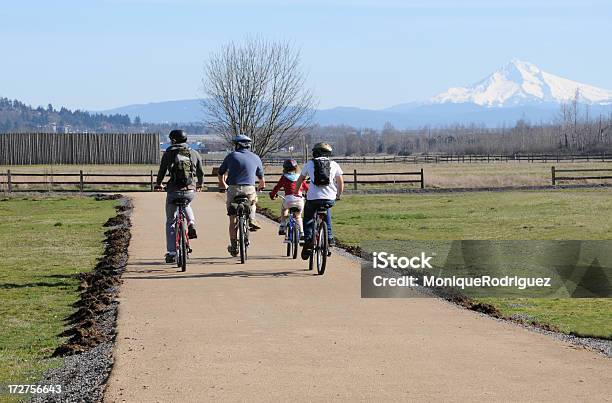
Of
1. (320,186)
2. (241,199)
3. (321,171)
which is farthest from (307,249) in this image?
(241,199)

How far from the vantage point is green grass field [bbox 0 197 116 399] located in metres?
10.3

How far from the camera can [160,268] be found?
16.1 metres

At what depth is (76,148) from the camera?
9475 centimetres

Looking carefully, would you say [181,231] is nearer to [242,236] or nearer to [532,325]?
[242,236]

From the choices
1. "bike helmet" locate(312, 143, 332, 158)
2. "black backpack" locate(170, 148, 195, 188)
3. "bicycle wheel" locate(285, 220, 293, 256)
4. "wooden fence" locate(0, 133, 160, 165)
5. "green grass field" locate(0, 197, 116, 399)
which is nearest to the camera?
"green grass field" locate(0, 197, 116, 399)

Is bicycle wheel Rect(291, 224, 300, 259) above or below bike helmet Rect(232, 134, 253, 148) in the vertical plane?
below

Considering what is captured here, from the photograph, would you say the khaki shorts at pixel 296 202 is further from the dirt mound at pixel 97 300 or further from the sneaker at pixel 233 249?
the dirt mound at pixel 97 300

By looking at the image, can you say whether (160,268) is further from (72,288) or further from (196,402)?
(196,402)

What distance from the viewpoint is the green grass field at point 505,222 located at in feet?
42.3

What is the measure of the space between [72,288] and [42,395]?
711 centimetres

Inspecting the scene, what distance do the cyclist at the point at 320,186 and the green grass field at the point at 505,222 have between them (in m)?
2.64

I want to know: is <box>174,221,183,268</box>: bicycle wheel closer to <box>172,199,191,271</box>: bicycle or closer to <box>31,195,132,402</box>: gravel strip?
<box>172,199,191,271</box>: bicycle

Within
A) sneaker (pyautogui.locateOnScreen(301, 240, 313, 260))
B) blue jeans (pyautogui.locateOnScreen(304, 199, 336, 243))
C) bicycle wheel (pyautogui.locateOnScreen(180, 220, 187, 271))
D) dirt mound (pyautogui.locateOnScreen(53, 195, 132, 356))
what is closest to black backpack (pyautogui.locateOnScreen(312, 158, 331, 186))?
blue jeans (pyautogui.locateOnScreen(304, 199, 336, 243))

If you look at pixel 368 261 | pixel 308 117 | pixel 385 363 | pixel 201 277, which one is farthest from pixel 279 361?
pixel 308 117
